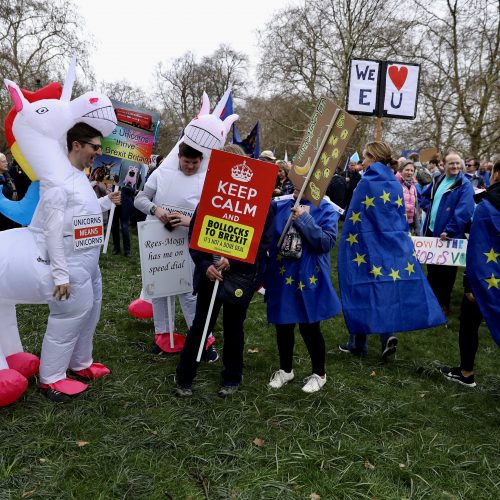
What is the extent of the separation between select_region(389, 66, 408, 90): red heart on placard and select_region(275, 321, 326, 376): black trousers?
4279 mm

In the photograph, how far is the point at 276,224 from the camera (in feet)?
12.4

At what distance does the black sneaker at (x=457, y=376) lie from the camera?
13.8ft

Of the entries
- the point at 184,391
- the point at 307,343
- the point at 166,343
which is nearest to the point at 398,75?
the point at 307,343

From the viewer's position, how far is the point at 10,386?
3273 millimetres

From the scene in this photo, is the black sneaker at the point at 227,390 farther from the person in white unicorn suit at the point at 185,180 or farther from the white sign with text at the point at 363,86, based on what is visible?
the white sign with text at the point at 363,86

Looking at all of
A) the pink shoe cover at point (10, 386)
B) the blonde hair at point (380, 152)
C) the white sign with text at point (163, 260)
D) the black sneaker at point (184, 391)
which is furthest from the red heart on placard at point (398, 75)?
the pink shoe cover at point (10, 386)

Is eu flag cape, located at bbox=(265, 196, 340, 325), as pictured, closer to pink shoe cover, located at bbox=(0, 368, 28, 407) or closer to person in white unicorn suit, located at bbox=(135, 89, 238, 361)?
person in white unicorn suit, located at bbox=(135, 89, 238, 361)

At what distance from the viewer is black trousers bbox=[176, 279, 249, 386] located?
362 centimetres

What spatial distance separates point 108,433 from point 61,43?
28.5 meters

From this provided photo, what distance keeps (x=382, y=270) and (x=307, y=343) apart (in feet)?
3.32

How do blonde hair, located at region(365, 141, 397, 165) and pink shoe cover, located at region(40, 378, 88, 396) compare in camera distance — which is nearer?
pink shoe cover, located at region(40, 378, 88, 396)

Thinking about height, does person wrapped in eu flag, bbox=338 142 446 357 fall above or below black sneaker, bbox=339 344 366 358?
above

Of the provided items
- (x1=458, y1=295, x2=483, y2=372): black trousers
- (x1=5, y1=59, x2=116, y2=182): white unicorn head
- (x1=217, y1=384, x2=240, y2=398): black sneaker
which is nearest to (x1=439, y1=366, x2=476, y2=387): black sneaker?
(x1=458, y1=295, x2=483, y2=372): black trousers

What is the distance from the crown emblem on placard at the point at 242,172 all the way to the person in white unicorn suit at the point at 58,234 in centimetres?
107
